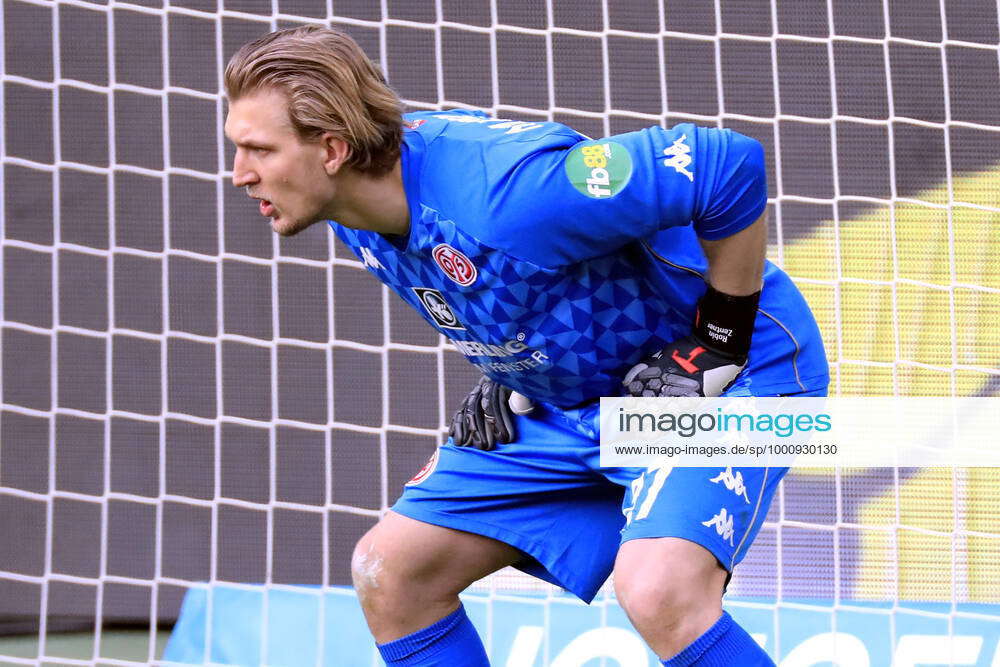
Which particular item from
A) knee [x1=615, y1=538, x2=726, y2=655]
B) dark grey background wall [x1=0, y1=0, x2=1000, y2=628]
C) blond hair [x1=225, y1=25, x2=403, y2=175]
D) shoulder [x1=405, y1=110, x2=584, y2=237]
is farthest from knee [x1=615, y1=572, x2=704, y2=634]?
dark grey background wall [x1=0, y1=0, x2=1000, y2=628]

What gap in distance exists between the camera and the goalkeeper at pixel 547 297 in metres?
1.23

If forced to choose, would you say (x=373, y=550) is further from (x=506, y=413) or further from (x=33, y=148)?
(x=33, y=148)

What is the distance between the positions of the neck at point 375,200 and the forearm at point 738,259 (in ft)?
1.09

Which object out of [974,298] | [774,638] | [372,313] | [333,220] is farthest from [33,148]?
[974,298]

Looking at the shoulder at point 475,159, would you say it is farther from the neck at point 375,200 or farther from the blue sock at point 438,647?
the blue sock at point 438,647

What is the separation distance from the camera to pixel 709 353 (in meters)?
1.35

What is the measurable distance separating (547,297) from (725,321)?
0.65 feet

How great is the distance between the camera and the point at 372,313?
2904 millimetres

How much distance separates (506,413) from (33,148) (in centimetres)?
181

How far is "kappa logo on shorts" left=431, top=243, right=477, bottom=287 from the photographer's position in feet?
4.23

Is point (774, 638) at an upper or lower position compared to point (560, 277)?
lower

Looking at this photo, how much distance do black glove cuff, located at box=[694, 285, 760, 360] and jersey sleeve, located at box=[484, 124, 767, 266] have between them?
92 mm

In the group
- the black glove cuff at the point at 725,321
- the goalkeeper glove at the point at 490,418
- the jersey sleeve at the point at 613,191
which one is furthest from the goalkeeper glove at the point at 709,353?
the goalkeeper glove at the point at 490,418

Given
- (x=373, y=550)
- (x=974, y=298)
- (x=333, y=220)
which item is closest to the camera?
(x=333, y=220)
